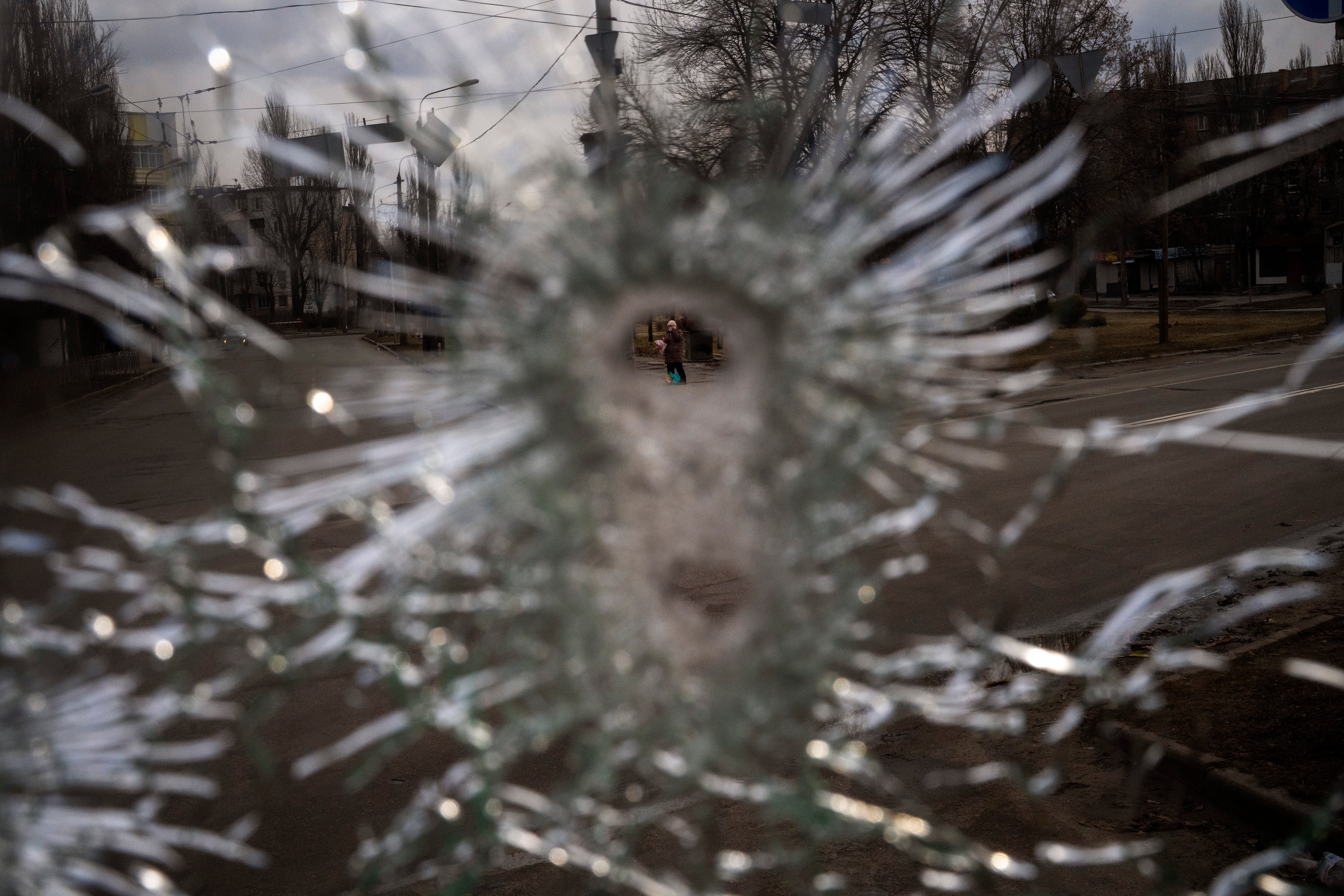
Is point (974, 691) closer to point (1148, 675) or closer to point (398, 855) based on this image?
point (1148, 675)

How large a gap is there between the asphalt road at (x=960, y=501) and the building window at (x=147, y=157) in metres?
0.21

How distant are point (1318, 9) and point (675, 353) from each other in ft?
5.78

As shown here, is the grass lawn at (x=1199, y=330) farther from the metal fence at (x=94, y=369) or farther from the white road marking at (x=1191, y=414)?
the metal fence at (x=94, y=369)

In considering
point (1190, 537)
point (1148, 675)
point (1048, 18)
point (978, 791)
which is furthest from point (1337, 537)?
point (1148, 675)

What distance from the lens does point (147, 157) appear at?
3.41ft

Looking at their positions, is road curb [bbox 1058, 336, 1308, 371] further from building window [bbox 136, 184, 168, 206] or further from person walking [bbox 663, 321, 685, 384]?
building window [bbox 136, 184, 168, 206]

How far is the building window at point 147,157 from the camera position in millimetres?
951

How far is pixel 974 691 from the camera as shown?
1.01 metres

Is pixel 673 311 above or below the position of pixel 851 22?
below

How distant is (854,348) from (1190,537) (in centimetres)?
623

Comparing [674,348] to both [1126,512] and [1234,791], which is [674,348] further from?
[1126,512]

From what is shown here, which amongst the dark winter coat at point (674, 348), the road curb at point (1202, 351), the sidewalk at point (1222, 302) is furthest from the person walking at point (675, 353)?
the sidewalk at point (1222, 302)

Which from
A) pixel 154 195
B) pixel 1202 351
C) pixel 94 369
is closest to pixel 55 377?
pixel 94 369

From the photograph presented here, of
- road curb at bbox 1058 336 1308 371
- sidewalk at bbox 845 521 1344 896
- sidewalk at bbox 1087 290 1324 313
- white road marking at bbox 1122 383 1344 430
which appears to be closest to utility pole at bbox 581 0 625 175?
sidewalk at bbox 845 521 1344 896
